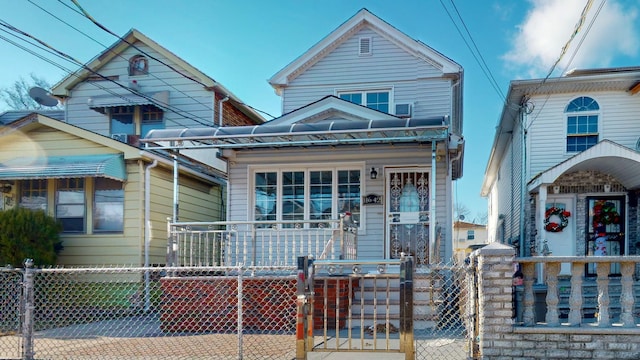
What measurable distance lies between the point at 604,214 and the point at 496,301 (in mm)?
8572

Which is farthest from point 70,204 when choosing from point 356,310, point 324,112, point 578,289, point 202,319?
point 578,289

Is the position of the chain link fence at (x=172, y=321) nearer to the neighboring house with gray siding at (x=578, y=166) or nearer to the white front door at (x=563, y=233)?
the neighboring house with gray siding at (x=578, y=166)

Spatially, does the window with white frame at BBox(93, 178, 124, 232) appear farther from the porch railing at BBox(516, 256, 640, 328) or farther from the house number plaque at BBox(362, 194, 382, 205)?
the porch railing at BBox(516, 256, 640, 328)

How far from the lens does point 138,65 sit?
13.9 metres

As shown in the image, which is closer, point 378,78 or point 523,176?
point 378,78

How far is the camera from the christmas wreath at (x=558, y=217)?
37.2 ft

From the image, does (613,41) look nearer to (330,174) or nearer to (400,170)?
(400,170)

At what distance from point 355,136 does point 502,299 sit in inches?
167

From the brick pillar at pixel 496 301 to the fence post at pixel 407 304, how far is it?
2.55 feet

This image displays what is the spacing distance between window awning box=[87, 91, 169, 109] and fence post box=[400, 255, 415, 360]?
1073cm

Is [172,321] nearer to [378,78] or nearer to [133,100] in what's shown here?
[378,78]

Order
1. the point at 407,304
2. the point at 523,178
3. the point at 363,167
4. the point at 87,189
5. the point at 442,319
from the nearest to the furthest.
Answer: the point at 407,304 → the point at 442,319 → the point at 363,167 → the point at 87,189 → the point at 523,178

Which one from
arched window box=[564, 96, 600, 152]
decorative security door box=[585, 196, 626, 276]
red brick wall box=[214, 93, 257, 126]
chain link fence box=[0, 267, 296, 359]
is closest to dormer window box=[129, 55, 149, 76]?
red brick wall box=[214, 93, 257, 126]

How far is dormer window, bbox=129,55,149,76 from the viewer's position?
543 inches
